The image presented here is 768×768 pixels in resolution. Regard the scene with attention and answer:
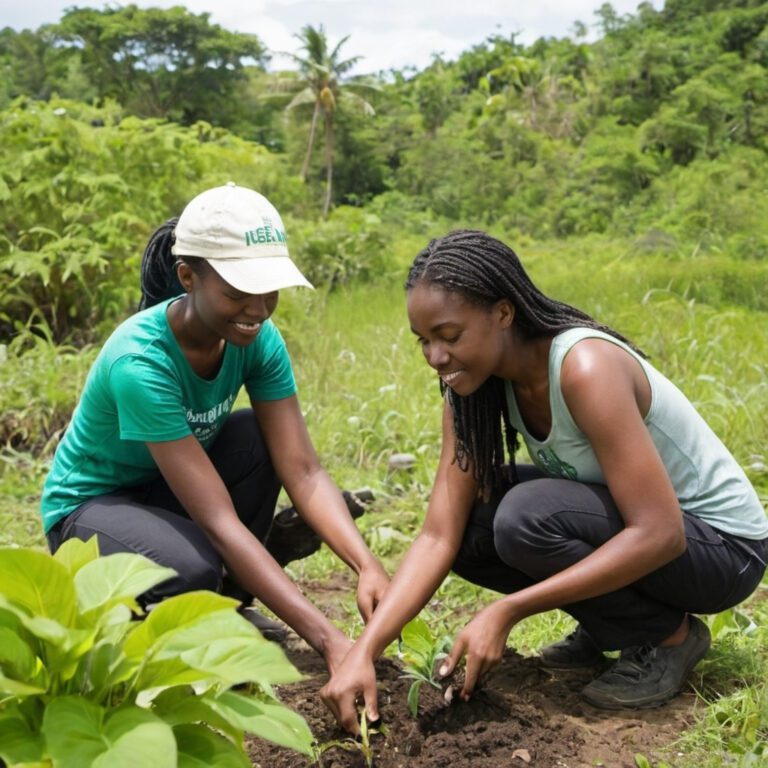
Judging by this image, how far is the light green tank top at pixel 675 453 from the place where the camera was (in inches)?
93.2

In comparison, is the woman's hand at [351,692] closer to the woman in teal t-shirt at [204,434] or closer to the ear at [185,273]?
the woman in teal t-shirt at [204,434]

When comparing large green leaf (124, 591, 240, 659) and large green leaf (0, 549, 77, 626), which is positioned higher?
large green leaf (0, 549, 77, 626)

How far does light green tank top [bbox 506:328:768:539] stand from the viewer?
2.37 metres

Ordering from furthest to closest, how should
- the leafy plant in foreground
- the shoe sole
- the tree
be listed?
1. the tree
2. the shoe sole
3. the leafy plant in foreground

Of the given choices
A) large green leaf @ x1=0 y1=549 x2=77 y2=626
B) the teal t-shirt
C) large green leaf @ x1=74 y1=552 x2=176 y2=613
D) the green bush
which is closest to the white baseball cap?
the teal t-shirt

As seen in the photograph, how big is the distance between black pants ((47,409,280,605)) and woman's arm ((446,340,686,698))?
68 cm

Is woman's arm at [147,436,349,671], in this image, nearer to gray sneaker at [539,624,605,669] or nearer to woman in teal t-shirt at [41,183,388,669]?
woman in teal t-shirt at [41,183,388,669]

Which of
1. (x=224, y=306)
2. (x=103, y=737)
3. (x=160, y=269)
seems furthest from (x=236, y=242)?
(x=103, y=737)

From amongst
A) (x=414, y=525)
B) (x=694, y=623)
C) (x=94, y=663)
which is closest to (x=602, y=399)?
(x=694, y=623)

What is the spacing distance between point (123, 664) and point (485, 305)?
1.15 metres

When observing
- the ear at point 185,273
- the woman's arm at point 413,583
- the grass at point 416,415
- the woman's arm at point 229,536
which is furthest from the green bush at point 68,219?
the woman's arm at point 413,583

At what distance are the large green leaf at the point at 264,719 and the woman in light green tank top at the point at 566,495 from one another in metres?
0.59

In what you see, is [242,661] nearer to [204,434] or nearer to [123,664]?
[123,664]

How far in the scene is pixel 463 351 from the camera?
2.30 m
